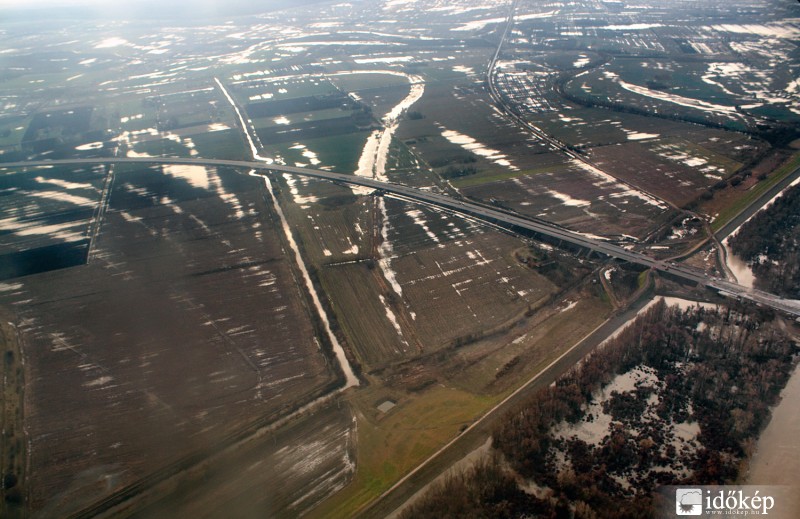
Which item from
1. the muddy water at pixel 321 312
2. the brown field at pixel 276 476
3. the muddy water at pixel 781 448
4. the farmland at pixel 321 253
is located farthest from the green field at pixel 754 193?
the brown field at pixel 276 476

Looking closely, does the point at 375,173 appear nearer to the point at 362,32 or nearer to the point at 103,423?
the point at 103,423

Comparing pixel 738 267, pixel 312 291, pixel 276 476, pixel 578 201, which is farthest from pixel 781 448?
pixel 578 201

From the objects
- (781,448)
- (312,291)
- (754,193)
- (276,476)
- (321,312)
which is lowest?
(781,448)

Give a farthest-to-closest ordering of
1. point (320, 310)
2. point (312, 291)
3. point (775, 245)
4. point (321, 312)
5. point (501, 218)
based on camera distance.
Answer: point (501, 218) < point (775, 245) < point (312, 291) < point (320, 310) < point (321, 312)

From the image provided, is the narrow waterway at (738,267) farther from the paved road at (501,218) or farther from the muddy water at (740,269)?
the paved road at (501,218)

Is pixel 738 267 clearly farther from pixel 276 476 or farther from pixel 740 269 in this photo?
Result: pixel 276 476
